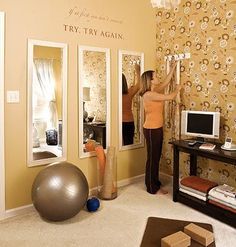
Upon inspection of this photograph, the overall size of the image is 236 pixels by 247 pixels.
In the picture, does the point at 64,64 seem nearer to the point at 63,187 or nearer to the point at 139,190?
the point at 63,187

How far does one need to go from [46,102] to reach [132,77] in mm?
1311

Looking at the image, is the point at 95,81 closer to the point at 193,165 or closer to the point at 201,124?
the point at 201,124

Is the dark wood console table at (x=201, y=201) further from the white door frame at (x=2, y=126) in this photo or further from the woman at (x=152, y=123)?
the white door frame at (x=2, y=126)

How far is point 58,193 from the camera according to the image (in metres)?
2.55

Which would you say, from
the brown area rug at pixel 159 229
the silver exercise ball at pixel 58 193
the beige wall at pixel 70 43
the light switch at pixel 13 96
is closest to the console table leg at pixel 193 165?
the beige wall at pixel 70 43

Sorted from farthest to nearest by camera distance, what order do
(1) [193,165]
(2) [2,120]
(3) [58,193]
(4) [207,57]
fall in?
(1) [193,165]
(4) [207,57]
(2) [2,120]
(3) [58,193]

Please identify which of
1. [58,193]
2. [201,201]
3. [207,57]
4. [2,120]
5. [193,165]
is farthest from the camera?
[193,165]

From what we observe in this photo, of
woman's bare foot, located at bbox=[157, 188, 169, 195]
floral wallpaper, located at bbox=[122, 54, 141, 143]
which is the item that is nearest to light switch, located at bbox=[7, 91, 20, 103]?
floral wallpaper, located at bbox=[122, 54, 141, 143]

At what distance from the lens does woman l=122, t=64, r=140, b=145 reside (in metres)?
3.74

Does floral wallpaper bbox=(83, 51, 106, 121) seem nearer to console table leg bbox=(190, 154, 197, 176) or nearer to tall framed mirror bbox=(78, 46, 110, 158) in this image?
tall framed mirror bbox=(78, 46, 110, 158)

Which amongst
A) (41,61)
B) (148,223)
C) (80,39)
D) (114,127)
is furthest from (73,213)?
(80,39)

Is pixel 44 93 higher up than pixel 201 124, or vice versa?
pixel 44 93

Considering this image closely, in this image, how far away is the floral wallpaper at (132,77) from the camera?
371cm

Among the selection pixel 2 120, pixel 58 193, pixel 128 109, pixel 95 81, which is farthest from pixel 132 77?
pixel 58 193
